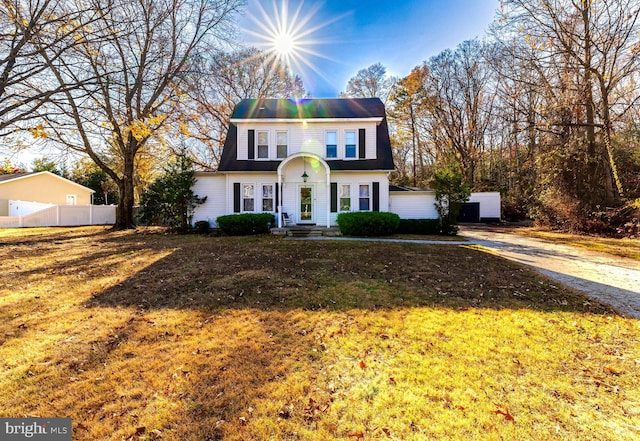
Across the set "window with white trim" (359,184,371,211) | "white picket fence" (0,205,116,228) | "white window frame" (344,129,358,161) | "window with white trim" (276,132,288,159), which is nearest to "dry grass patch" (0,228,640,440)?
"window with white trim" (359,184,371,211)

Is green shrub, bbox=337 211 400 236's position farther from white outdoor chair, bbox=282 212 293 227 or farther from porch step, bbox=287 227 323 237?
white outdoor chair, bbox=282 212 293 227

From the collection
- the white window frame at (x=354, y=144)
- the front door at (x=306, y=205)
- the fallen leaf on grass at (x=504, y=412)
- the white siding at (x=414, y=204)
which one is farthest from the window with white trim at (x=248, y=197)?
the fallen leaf on grass at (x=504, y=412)

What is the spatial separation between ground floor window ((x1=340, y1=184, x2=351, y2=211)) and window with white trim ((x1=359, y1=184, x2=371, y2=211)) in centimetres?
65

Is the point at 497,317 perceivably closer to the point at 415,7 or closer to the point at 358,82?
the point at 415,7

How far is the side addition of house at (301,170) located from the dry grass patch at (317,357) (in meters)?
8.68

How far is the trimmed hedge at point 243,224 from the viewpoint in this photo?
45.5ft

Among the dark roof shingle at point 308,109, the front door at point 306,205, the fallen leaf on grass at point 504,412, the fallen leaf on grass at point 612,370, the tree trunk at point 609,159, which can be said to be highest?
the dark roof shingle at point 308,109

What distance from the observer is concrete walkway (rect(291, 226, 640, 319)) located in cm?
545

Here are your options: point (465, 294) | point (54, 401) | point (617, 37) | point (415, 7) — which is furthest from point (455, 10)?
point (54, 401)

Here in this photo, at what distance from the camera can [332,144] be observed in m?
15.8

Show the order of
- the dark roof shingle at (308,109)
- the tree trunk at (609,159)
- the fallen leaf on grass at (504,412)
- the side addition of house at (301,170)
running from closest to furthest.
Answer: the fallen leaf on grass at (504,412)
the tree trunk at (609,159)
the side addition of house at (301,170)
the dark roof shingle at (308,109)

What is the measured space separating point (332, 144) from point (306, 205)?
3681 millimetres

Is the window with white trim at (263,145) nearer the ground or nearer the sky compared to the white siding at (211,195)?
nearer the sky

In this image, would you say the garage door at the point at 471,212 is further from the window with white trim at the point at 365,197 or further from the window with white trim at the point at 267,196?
the window with white trim at the point at 267,196
